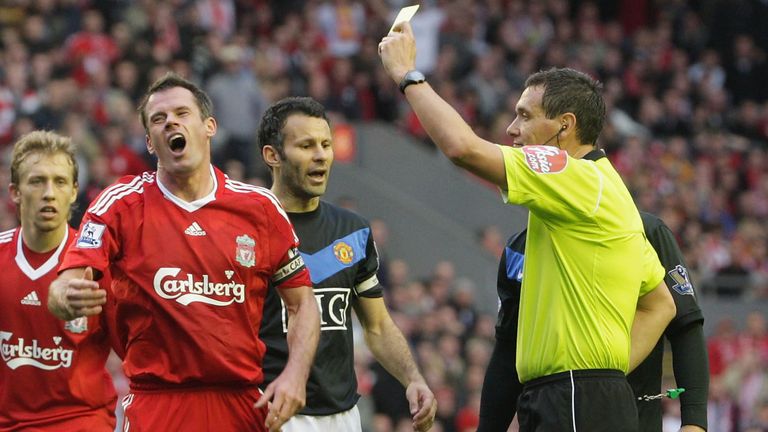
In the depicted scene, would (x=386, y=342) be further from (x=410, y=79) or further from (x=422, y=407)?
(x=410, y=79)

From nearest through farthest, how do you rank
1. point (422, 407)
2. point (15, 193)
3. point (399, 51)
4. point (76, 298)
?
1. point (76, 298)
2. point (399, 51)
3. point (422, 407)
4. point (15, 193)

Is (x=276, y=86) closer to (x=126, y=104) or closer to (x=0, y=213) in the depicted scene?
(x=126, y=104)

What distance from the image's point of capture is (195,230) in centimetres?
593

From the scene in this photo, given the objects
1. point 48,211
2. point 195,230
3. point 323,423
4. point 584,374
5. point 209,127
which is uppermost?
point 209,127

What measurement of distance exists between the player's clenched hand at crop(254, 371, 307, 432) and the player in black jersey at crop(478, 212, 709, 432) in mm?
1339

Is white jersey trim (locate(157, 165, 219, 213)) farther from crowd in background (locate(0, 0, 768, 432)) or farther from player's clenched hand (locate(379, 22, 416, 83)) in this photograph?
crowd in background (locate(0, 0, 768, 432))

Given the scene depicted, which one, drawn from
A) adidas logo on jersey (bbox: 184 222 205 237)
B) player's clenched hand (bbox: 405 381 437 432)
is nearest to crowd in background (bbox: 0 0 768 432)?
player's clenched hand (bbox: 405 381 437 432)

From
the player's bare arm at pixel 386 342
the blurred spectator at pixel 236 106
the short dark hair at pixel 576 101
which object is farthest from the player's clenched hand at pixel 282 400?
the blurred spectator at pixel 236 106

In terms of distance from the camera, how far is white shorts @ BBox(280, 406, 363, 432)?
6688mm

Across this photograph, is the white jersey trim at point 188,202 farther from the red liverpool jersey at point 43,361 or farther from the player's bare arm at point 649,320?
the player's bare arm at point 649,320

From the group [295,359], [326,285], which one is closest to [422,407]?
[326,285]

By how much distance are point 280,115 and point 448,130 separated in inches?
72.6

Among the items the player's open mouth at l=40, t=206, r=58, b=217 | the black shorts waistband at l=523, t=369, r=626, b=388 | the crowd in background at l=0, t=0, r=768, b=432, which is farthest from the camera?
the crowd in background at l=0, t=0, r=768, b=432

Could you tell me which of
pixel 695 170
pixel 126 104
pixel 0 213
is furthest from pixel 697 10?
pixel 0 213
